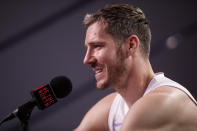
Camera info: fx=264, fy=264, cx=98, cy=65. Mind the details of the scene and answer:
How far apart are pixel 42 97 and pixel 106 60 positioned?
0.30 meters

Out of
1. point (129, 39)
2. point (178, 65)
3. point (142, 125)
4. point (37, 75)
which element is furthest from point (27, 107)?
point (178, 65)

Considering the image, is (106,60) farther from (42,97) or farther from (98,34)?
(42,97)

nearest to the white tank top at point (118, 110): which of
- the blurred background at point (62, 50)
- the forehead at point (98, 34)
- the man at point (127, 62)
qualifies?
the man at point (127, 62)

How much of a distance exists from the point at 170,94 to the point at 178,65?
3.06ft

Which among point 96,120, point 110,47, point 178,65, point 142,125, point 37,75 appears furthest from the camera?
point 178,65

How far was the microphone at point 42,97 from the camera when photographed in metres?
0.87

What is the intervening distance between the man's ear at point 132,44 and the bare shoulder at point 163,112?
0.64 ft

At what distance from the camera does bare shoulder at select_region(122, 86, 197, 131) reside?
2.81ft

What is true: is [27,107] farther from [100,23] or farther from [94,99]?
[94,99]

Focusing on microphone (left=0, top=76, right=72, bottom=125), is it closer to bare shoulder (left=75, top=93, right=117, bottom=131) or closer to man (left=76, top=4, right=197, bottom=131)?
man (left=76, top=4, right=197, bottom=131)

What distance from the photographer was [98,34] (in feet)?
3.46

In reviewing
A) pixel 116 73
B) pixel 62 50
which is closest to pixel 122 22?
pixel 116 73

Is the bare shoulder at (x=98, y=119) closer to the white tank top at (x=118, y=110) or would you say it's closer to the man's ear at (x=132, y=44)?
the white tank top at (x=118, y=110)

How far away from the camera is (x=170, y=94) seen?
0.93m
